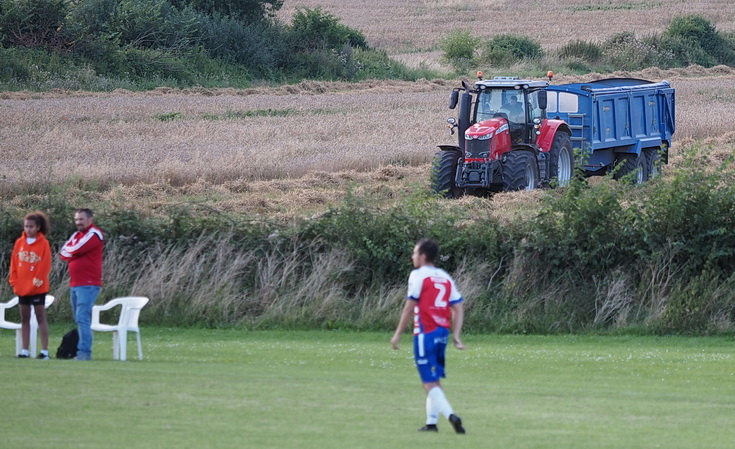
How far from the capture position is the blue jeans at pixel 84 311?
1231cm

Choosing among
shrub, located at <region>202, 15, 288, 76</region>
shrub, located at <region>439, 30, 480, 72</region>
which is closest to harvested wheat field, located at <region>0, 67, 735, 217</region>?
shrub, located at <region>202, 15, 288, 76</region>

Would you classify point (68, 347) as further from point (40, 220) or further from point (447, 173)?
point (447, 173)

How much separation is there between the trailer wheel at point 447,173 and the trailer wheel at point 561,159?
2.07 m

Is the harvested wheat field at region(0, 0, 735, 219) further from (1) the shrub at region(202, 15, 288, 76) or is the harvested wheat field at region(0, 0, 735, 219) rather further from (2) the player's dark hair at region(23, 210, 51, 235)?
(2) the player's dark hair at region(23, 210, 51, 235)

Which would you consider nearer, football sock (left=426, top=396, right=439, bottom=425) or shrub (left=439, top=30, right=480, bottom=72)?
football sock (left=426, top=396, right=439, bottom=425)

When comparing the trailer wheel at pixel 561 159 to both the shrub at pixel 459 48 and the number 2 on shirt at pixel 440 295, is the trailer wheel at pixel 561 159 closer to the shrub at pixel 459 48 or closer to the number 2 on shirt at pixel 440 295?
the number 2 on shirt at pixel 440 295

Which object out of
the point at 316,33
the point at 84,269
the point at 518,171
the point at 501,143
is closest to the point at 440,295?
the point at 84,269

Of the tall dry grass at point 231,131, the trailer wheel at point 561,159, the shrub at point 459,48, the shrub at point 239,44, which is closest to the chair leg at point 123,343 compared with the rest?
the tall dry grass at point 231,131

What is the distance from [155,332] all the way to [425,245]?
25.5 feet

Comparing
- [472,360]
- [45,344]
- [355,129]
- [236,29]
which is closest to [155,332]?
[45,344]

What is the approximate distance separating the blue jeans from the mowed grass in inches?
11.3

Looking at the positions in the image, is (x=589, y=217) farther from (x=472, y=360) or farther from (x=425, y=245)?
(x=425, y=245)

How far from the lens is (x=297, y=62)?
59000mm

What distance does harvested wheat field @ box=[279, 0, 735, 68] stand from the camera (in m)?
74.8
